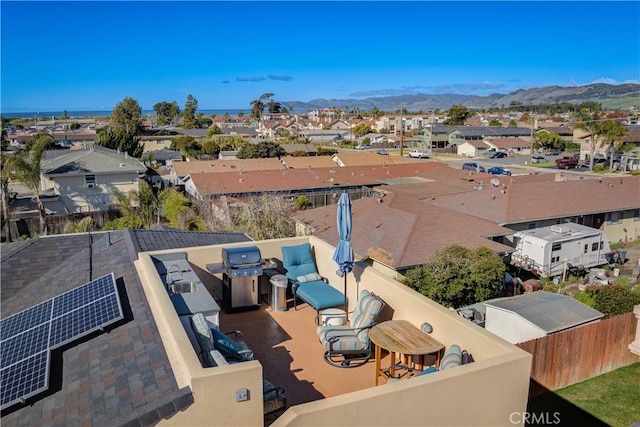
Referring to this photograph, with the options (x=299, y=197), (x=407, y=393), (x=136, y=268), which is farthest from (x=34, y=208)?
(x=407, y=393)

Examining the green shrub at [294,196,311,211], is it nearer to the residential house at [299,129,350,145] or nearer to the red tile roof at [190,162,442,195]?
A: the red tile roof at [190,162,442,195]

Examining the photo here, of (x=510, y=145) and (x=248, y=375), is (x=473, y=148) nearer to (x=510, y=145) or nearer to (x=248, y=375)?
(x=510, y=145)

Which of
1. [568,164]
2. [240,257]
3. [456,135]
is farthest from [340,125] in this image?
[240,257]

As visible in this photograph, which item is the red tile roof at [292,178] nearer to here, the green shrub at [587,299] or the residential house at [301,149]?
the green shrub at [587,299]

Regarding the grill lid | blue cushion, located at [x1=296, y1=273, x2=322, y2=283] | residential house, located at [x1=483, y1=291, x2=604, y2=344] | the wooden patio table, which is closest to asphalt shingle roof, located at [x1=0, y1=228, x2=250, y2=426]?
the grill lid

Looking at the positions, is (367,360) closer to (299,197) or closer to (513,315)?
(513,315)

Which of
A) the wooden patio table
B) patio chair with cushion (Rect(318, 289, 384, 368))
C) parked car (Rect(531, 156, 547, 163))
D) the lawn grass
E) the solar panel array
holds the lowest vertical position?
the lawn grass

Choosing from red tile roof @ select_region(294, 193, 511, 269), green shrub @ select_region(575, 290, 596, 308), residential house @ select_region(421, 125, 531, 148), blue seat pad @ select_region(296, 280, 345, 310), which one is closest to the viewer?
blue seat pad @ select_region(296, 280, 345, 310)
